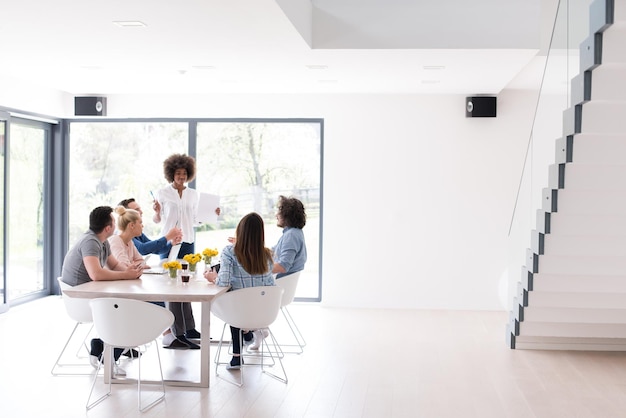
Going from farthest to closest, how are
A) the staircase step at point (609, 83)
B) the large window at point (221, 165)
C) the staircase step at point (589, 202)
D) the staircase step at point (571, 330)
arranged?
the large window at point (221, 165) < the staircase step at point (571, 330) < the staircase step at point (589, 202) < the staircase step at point (609, 83)

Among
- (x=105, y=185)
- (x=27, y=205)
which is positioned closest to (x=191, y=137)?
(x=105, y=185)

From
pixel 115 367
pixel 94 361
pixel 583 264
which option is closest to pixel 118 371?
pixel 115 367

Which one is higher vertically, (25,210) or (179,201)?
(179,201)

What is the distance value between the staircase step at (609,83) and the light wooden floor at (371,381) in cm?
211

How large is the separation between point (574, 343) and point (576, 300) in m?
0.72

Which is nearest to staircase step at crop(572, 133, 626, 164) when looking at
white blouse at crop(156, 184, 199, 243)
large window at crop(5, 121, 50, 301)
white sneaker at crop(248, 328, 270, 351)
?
white sneaker at crop(248, 328, 270, 351)

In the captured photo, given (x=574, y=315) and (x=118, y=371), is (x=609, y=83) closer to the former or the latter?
(x=574, y=315)

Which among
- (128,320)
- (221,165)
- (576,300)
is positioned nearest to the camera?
(128,320)

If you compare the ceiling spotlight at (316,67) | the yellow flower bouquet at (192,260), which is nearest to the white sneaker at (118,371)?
the yellow flower bouquet at (192,260)

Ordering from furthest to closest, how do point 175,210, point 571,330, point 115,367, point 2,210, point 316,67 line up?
point 2,210
point 175,210
point 316,67
point 571,330
point 115,367

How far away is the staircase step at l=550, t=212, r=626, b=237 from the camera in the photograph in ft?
20.0

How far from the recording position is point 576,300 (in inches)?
266

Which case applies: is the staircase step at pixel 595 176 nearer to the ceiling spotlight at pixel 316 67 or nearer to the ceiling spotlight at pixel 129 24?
the ceiling spotlight at pixel 316 67

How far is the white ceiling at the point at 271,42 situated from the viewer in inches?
208
